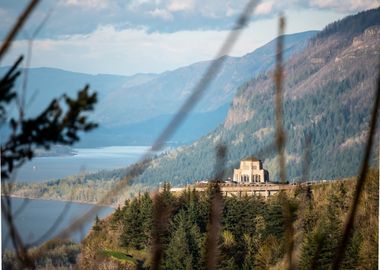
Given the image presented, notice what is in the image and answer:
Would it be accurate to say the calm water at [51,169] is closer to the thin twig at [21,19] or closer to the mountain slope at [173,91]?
the mountain slope at [173,91]

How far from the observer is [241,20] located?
54 cm

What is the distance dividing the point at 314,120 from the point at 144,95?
1116 cm

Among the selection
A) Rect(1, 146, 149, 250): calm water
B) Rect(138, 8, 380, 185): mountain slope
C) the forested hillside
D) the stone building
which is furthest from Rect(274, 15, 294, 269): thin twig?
the stone building

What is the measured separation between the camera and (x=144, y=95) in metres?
5.42

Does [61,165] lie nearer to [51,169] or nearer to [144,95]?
[51,169]

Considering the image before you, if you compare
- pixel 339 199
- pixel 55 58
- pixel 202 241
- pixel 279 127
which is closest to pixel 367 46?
pixel 339 199

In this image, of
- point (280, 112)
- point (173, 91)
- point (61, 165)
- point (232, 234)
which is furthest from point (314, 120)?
point (280, 112)

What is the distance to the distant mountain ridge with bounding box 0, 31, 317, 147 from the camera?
2.97m

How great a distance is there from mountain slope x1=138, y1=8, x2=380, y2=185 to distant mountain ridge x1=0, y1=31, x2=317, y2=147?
0.34m

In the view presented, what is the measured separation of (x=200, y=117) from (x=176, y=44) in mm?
3273

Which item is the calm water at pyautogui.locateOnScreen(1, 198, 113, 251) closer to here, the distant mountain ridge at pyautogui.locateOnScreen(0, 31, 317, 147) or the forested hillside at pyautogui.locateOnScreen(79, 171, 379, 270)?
the distant mountain ridge at pyautogui.locateOnScreen(0, 31, 317, 147)

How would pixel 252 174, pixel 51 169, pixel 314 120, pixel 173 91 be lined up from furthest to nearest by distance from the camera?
pixel 314 120, pixel 252 174, pixel 173 91, pixel 51 169

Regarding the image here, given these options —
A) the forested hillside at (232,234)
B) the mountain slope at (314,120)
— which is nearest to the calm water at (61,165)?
the mountain slope at (314,120)

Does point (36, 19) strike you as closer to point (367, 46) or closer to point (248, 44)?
point (248, 44)
